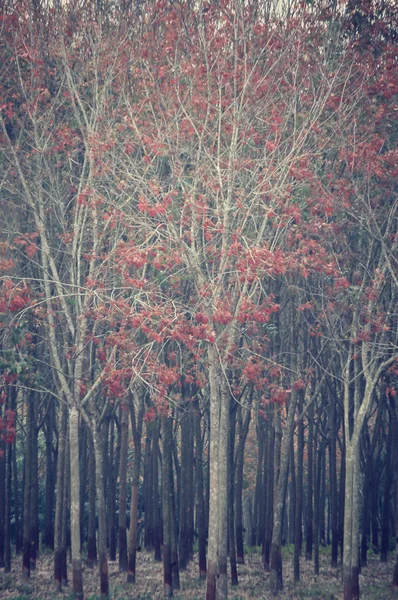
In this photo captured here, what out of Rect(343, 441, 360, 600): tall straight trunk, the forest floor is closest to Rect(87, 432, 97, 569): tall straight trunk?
the forest floor

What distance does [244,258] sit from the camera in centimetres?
1192

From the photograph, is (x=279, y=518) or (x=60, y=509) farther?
(x=279, y=518)

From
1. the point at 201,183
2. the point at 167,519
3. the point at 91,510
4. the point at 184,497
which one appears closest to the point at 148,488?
the point at 184,497

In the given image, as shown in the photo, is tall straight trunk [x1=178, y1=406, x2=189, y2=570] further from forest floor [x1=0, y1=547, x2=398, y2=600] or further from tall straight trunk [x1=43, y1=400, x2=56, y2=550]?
tall straight trunk [x1=43, y1=400, x2=56, y2=550]

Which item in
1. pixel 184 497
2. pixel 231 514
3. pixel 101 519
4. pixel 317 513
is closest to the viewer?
pixel 101 519

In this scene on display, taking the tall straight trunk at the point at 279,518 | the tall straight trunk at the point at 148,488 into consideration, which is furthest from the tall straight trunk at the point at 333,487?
the tall straight trunk at the point at 148,488

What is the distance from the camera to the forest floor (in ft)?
48.7

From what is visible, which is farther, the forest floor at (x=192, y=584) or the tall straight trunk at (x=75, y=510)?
the forest floor at (x=192, y=584)

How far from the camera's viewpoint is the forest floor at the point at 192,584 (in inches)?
584

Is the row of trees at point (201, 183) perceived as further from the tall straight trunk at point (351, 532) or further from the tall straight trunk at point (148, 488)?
the tall straight trunk at point (148, 488)

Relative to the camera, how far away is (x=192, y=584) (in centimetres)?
1661

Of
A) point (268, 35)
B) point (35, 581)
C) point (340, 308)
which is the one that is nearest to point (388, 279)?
point (340, 308)

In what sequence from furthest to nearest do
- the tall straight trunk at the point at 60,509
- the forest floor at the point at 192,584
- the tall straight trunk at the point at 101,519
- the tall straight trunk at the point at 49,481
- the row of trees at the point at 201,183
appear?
the tall straight trunk at the point at 49,481, the tall straight trunk at the point at 60,509, the forest floor at the point at 192,584, the tall straight trunk at the point at 101,519, the row of trees at the point at 201,183

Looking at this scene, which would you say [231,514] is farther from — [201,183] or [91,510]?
[201,183]
